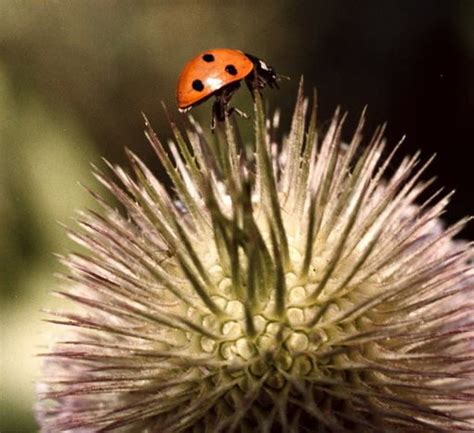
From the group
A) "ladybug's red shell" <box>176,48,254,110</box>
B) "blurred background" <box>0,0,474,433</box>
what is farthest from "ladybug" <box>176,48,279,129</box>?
"blurred background" <box>0,0,474,433</box>

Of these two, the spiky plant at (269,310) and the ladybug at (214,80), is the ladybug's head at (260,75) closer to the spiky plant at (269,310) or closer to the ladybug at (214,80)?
the ladybug at (214,80)

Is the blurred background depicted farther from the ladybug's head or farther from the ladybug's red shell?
the ladybug's red shell

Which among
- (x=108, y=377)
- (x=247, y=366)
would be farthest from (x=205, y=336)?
(x=108, y=377)

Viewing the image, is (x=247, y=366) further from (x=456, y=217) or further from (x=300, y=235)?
(x=456, y=217)

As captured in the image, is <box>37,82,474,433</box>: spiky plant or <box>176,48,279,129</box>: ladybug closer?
<box>37,82,474,433</box>: spiky plant

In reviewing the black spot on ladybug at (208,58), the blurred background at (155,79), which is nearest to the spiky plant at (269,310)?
the black spot on ladybug at (208,58)

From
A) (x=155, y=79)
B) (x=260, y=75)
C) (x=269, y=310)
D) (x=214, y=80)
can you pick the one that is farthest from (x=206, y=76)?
(x=155, y=79)

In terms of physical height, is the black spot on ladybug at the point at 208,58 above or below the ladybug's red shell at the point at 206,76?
above
